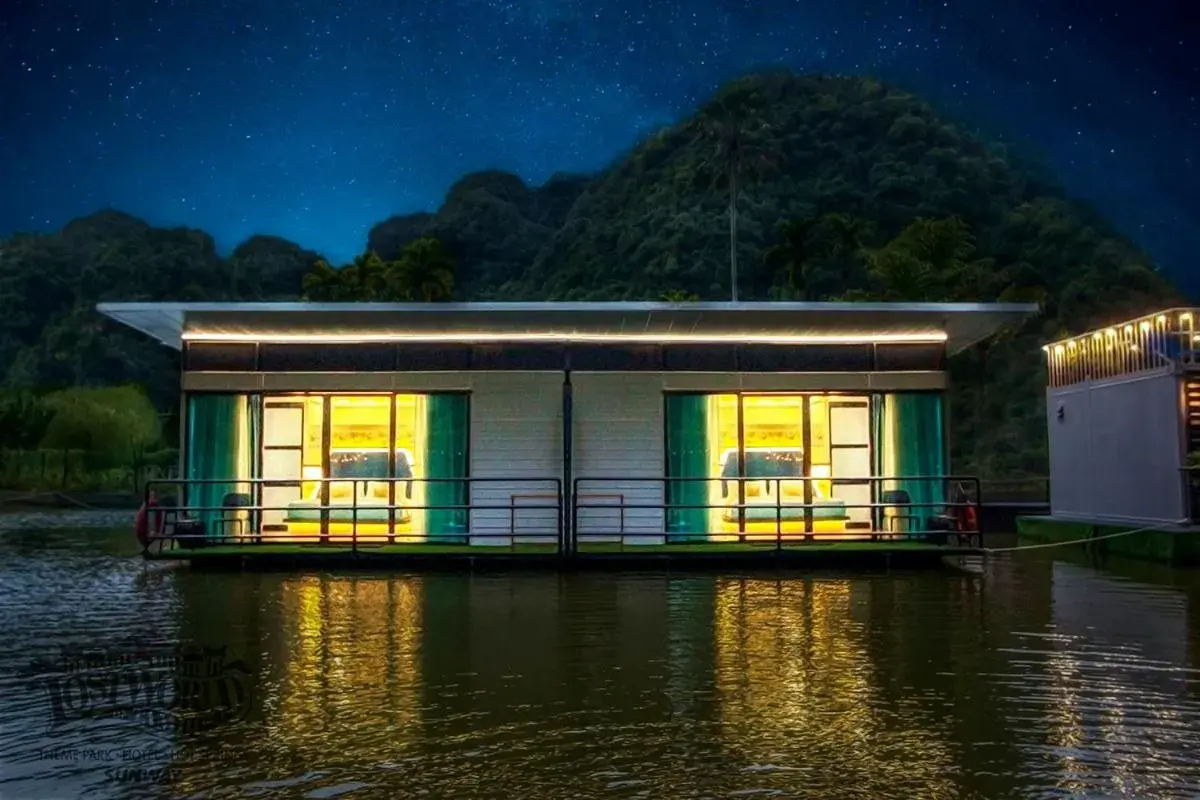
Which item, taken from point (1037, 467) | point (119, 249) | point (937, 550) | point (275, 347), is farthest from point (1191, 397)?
point (119, 249)

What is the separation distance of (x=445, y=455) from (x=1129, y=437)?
10929 mm

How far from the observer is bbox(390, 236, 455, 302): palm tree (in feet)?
175

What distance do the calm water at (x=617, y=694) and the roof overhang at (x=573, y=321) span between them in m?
4.31

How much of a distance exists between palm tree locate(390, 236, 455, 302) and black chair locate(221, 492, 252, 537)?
36.8 metres

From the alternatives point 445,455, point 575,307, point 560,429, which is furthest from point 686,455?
point 445,455

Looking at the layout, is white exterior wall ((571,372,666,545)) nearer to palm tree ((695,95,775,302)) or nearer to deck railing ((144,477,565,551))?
deck railing ((144,477,565,551))

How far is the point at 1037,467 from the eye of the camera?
2042 inches

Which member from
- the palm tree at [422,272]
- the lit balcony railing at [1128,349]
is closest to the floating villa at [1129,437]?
the lit balcony railing at [1128,349]

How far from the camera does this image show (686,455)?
56.1ft

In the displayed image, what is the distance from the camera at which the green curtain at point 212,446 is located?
16719mm

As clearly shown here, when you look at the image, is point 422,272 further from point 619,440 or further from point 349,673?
point 349,673

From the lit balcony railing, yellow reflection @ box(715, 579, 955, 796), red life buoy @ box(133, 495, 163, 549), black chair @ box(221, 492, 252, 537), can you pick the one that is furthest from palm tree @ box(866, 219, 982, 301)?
yellow reflection @ box(715, 579, 955, 796)

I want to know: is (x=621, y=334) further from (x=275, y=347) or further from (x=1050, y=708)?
(x=1050, y=708)

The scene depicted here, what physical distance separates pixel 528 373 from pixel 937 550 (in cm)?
640
